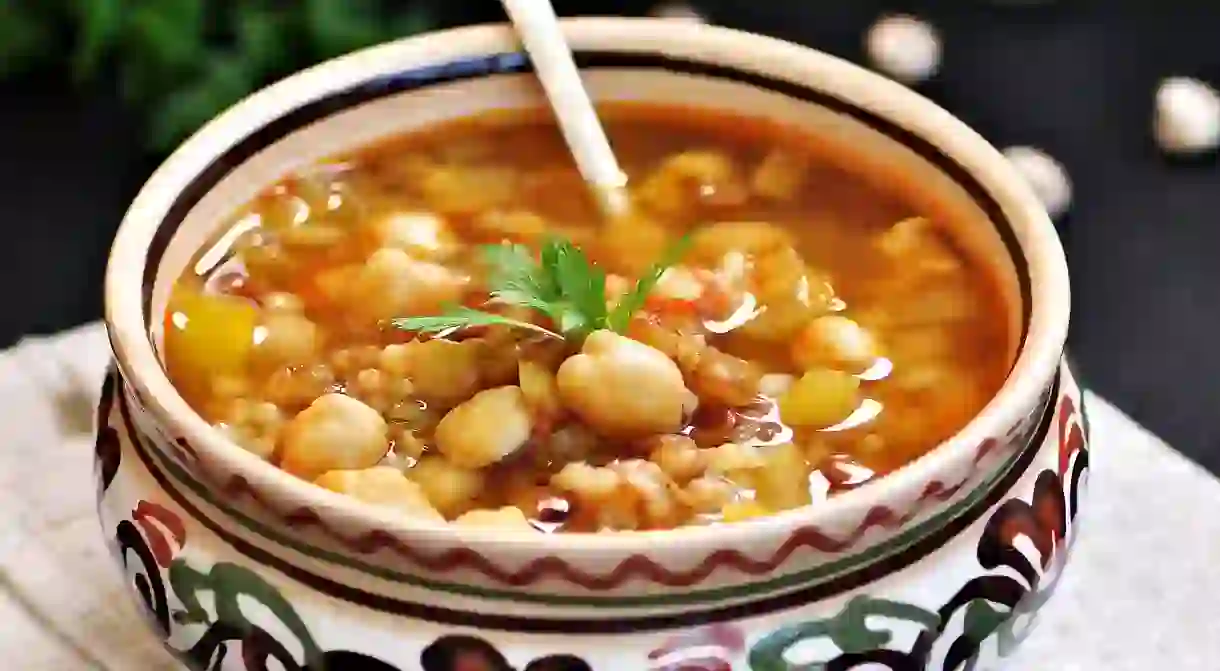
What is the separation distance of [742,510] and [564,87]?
45 centimetres

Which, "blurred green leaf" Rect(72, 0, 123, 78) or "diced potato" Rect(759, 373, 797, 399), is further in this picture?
"blurred green leaf" Rect(72, 0, 123, 78)

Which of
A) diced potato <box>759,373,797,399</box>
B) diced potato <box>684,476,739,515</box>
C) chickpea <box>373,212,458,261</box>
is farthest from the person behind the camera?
chickpea <box>373,212,458,261</box>

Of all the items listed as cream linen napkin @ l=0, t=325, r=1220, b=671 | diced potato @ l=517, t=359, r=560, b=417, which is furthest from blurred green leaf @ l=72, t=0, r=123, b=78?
diced potato @ l=517, t=359, r=560, b=417

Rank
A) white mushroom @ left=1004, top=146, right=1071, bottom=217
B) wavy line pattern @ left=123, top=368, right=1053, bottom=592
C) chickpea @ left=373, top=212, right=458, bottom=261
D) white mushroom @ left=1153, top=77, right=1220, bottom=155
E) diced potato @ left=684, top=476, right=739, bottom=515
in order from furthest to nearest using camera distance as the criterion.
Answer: white mushroom @ left=1153, top=77, right=1220, bottom=155, white mushroom @ left=1004, top=146, right=1071, bottom=217, chickpea @ left=373, top=212, right=458, bottom=261, diced potato @ left=684, top=476, right=739, bottom=515, wavy line pattern @ left=123, top=368, right=1053, bottom=592

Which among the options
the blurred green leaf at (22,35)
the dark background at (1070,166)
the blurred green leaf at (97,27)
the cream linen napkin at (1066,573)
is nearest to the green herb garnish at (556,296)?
the cream linen napkin at (1066,573)

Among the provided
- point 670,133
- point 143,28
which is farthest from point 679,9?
point 670,133

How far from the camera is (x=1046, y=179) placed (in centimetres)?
167

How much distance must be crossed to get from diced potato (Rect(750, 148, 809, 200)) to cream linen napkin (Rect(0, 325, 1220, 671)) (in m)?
0.31

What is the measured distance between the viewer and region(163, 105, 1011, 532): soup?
0.81m

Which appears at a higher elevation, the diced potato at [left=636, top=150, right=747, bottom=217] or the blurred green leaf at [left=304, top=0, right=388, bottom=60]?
the diced potato at [left=636, top=150, right=747, bottom=217]

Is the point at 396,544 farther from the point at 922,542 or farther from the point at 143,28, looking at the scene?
the point at 143,28

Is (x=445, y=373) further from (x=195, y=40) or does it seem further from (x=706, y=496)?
(x=195, y=40)

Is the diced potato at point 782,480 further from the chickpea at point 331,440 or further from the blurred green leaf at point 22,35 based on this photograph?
the blurred green leaf at point 22,35

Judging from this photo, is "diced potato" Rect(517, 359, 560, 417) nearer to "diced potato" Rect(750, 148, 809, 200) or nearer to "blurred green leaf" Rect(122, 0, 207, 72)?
"diced potato" Rect(750, 148, 809, 200)
